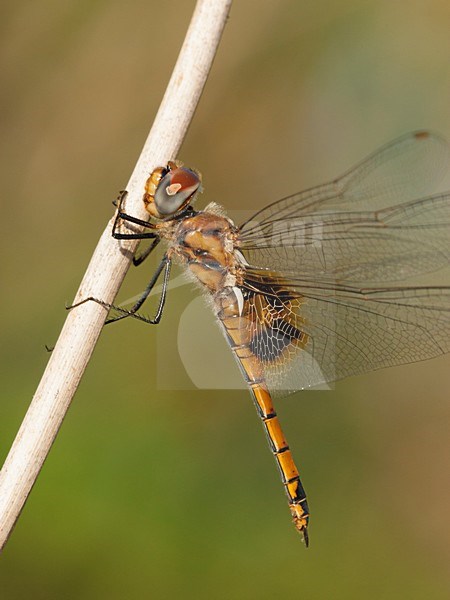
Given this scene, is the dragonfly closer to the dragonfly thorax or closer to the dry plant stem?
the dragonfly thorax

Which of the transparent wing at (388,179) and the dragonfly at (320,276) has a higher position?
the transparent wing at (388,179)

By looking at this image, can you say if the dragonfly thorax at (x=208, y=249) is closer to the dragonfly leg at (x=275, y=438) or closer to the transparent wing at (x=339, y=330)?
the transparent wing at (x=339, y=330)

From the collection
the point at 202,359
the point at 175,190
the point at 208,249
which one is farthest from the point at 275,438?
the point at 175,190

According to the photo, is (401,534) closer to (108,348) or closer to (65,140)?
(108,348)

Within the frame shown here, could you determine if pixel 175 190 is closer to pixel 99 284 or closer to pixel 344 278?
pixel 99 284

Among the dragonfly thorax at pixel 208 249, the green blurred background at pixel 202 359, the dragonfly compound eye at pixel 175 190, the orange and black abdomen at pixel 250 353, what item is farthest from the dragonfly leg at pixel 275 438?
the dragonfly compound eye at pixel 175 190
